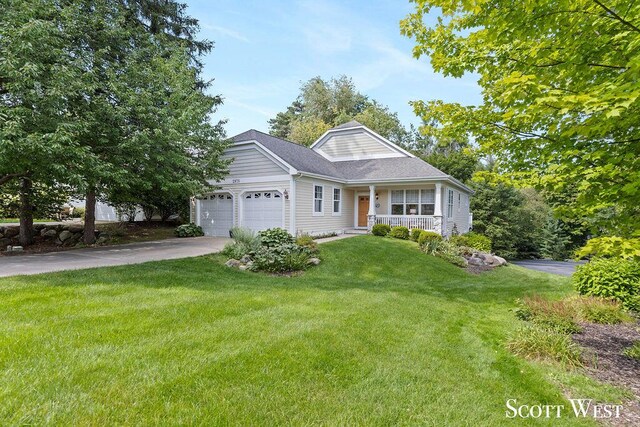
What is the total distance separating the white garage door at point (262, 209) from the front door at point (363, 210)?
648cm

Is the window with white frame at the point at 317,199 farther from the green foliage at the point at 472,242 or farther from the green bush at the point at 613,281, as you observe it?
the green bush at the point at 613,281

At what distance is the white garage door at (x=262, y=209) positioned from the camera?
14.5 metres

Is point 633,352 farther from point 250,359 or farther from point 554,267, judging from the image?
point 554,267

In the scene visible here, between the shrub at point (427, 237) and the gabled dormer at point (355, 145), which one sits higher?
the gabled dormer at point (355, 145)

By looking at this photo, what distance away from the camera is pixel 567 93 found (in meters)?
3.22

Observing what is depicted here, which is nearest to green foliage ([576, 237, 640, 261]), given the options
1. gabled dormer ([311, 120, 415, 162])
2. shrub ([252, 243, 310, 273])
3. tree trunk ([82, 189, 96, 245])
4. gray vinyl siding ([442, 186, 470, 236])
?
shrub ([252, 243, 310, 273])

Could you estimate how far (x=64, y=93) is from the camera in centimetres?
847

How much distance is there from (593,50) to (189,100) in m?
12.2

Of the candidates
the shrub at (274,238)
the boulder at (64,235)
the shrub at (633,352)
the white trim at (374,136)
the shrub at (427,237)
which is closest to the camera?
the shrub at (633,352)

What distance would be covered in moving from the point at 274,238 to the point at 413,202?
379 inches

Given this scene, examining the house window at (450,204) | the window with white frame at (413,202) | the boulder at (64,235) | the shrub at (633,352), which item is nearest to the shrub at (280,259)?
the shrub at (633,352)

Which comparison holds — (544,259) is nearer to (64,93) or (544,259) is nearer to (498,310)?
(498,310)

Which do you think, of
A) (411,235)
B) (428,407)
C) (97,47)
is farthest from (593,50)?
(97,47)

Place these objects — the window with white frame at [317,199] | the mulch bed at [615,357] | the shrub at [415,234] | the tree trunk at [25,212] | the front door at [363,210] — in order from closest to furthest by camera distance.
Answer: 1. the mulch bed at [615,357]
2. the tree trunk at [25,212]
3. the window with white frame at [317,199]
4. the shrub at [415,234]
5. the front door at [363,210]
